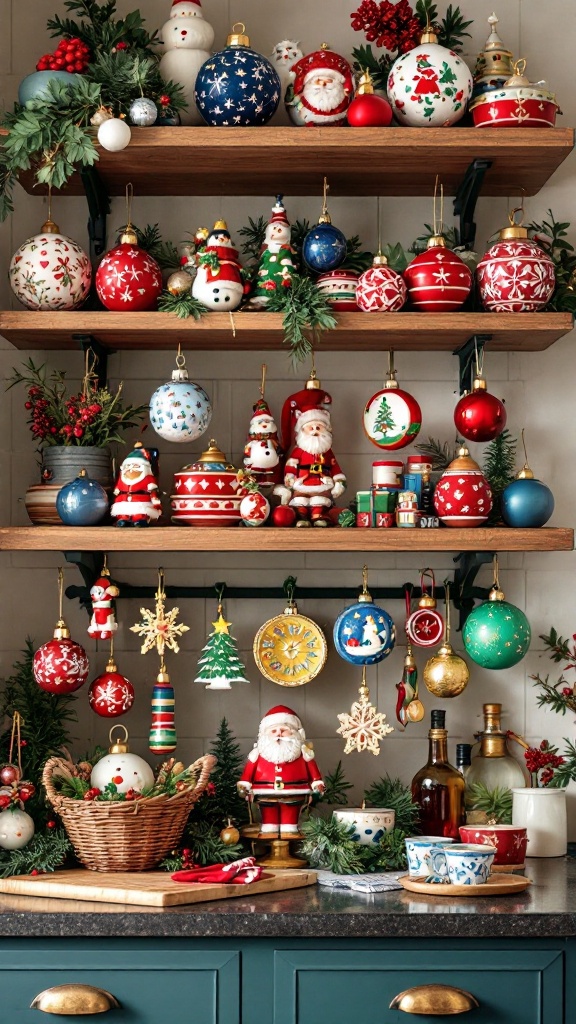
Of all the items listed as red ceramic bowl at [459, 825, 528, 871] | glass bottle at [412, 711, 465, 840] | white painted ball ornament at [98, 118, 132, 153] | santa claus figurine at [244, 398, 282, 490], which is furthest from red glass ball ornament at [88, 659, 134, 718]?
white painted ball ornament at [98, 118, 132, 153]

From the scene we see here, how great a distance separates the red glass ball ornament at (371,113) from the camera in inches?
78.7

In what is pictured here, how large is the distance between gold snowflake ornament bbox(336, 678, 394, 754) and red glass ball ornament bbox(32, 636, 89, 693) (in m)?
0.47

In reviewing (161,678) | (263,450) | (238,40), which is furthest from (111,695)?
(238,40)

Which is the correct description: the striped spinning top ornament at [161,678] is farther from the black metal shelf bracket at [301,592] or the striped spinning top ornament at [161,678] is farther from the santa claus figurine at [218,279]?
the santa claus figurine at [218,279]

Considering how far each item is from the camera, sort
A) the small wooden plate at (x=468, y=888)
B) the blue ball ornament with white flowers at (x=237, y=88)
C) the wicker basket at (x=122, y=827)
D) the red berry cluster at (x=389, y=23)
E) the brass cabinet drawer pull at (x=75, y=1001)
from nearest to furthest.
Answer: the brass cabinet drawer pull at (x=75, y=1001) < the small wooden plate at (x=468, y=888) < the wicker basket at (x=122, y=827) < the blue ball ornament with white flowers at (x=237, y=88) < the red berry cluster at (x=389, y=23)

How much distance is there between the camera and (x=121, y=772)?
1903 mm

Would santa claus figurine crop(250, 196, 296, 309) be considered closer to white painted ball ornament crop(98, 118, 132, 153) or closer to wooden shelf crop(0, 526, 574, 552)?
white painted ball ornament crop(98, 118, 132, 153)

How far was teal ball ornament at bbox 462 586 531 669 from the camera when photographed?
201 centimetres

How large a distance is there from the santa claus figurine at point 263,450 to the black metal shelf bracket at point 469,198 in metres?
0.50

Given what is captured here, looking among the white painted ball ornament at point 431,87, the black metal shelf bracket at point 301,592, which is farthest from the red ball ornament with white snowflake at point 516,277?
the black metal shelf bracket at point 301,592

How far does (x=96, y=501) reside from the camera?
6.45 feet

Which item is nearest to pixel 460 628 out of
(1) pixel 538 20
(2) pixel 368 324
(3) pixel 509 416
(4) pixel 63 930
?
(3) pixel 509 416

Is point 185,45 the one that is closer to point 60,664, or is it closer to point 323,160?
point 323,160

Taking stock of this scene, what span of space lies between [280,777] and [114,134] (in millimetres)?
1117
